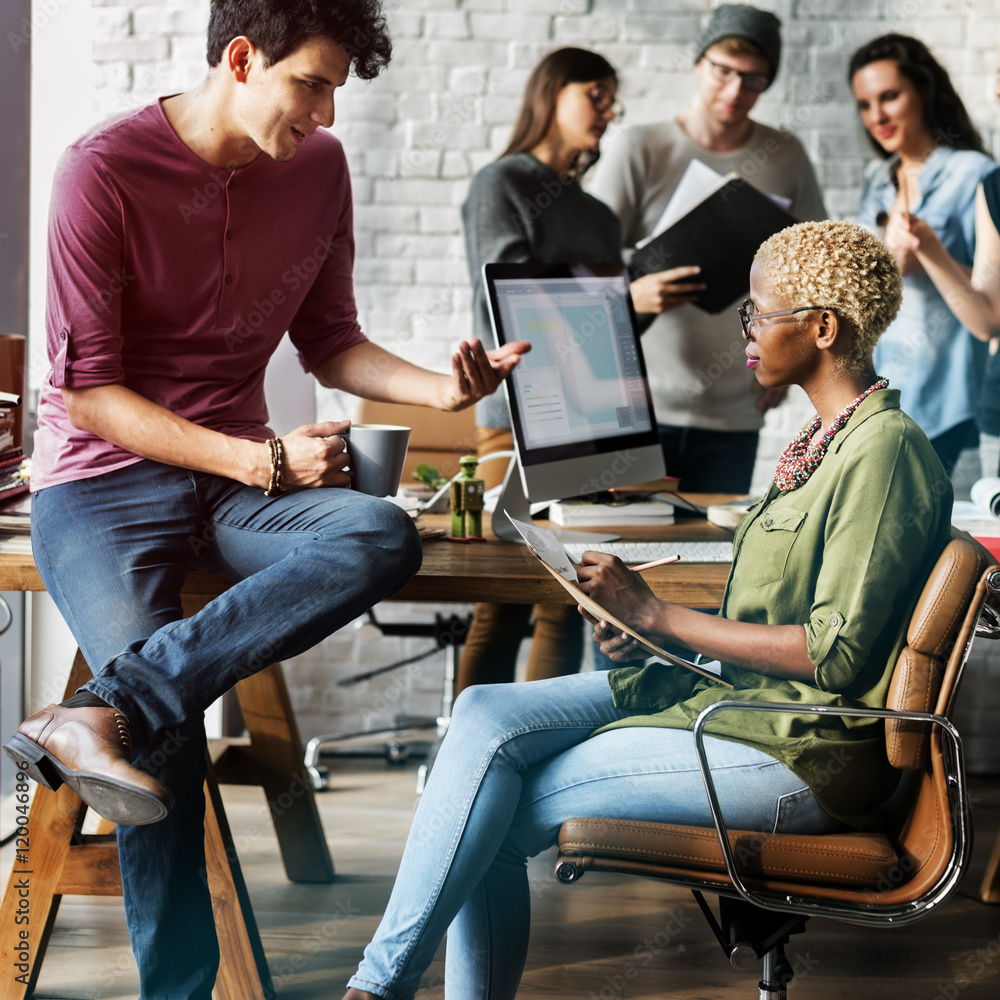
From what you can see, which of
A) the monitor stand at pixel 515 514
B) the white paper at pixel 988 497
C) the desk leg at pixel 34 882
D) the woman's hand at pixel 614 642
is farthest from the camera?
the white paper at pixel 988 497

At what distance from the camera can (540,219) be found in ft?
8.80

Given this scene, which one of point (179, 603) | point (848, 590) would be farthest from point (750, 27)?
point (179, 603)

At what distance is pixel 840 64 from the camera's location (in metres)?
2.91

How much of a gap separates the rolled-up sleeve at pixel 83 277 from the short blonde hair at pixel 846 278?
93 centimetres

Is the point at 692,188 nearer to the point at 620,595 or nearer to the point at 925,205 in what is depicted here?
the point at 925,205

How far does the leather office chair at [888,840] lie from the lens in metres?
1.21

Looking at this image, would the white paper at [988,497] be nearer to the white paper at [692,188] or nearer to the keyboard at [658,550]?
the keyboard at [658,550]

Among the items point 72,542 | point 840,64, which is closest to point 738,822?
point 72,542

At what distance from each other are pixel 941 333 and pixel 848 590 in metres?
1.86

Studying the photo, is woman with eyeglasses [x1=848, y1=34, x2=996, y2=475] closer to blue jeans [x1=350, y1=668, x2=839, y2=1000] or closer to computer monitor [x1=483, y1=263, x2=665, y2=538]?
computer monitor [x1=483, y1=263, x2=665, y2=538]

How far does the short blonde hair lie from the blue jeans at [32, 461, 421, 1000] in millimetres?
622

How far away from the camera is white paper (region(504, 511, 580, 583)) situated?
1.36 m

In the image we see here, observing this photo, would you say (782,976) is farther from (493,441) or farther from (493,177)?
(493,177)

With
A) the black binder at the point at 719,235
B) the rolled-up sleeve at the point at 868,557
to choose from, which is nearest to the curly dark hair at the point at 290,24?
the rolled-up sleeve at the point at 868,557
